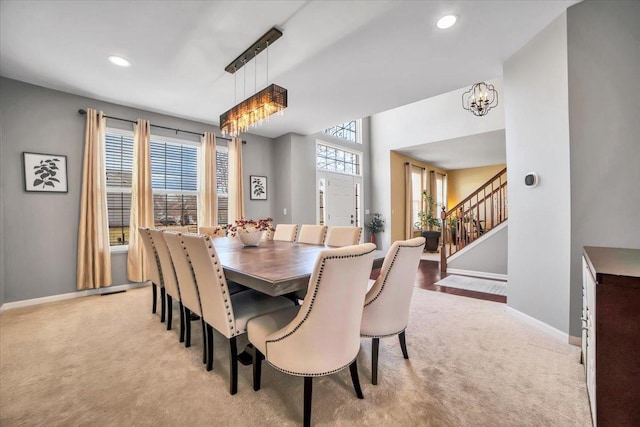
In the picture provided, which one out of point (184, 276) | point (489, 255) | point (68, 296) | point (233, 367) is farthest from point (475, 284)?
point (68, 296)

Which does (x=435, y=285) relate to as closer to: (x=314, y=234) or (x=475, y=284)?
(x=475, y=284)

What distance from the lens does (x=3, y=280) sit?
118 inches

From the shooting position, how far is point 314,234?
307 cm

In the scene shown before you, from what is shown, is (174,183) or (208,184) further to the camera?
(208,184)

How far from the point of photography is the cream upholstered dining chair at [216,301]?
1.49 meters

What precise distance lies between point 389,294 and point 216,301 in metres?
1.03

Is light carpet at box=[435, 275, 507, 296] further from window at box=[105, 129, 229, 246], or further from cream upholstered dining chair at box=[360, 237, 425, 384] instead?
window at box=[105, 129, 229, 246]

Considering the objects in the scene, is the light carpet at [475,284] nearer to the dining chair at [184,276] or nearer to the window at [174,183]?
the dining chair at [184,276]

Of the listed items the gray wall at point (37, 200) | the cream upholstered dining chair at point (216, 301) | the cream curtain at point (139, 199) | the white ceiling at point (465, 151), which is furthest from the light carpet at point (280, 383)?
the white ceiling at point (465, 151)

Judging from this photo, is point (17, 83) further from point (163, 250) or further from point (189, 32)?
point (163, 250)

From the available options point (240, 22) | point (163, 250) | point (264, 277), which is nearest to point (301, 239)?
point (163, 250)

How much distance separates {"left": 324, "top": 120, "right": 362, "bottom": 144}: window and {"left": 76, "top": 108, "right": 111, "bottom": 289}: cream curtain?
4343 millimetres

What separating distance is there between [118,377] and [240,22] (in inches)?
109

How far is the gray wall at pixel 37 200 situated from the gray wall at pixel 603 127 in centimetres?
532
